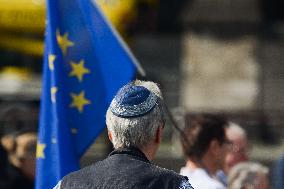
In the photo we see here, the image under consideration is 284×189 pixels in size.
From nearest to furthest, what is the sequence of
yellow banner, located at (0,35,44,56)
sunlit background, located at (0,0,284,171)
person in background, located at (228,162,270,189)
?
person in background, located at (228,162,270,189)
sunlit background, located at (0,0,284,171)
yellow banner, located at (0,35,44,56)

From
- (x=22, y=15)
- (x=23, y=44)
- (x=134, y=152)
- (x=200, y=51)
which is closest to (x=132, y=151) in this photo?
(x=134, y=152)

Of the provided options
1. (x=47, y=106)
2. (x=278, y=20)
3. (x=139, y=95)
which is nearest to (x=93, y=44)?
(x=47, y=106)

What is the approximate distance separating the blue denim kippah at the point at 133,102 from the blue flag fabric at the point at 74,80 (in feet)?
3.98

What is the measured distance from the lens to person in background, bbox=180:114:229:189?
19.5 feet

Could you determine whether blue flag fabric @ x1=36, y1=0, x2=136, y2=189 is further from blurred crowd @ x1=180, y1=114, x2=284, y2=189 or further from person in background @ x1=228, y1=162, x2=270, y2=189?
person in background @ x1=228, y1=162, x2=270, y2=189

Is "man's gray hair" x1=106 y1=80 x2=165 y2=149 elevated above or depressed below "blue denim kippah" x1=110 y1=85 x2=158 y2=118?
below

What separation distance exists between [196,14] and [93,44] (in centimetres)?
1077

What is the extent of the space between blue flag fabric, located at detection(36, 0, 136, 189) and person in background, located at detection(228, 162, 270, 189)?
2.85 ft

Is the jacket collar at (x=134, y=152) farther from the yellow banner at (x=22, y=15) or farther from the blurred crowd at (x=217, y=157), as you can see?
the yellow banner at (x=22, y=15)

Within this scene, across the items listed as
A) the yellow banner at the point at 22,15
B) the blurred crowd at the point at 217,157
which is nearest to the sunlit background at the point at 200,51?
the yellow banner at the point at 22,15

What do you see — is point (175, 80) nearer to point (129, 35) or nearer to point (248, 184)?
point (129, 35)

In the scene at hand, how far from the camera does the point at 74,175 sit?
417 cm

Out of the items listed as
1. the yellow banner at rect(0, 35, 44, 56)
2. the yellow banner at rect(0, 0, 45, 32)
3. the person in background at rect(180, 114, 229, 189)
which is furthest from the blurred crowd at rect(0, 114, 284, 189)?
the yellow banner at rect(0, 0, 45, 32)

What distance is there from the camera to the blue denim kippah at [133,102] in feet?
13.7
